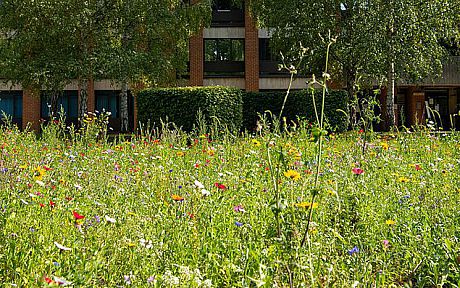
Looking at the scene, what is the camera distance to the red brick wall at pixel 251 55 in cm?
3067

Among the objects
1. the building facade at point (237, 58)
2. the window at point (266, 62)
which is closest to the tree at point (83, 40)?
the building facade at point (237, 58)

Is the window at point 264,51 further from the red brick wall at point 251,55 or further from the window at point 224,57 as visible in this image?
the window at point 224,57

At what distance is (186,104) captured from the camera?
14.9 meters

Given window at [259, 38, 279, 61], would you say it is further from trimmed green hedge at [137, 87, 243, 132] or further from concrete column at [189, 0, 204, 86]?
trimmed green hedge at [137, 87, 243, 132]

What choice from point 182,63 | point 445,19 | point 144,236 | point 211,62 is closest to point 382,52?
point 445,19

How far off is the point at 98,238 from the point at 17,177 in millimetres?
1821

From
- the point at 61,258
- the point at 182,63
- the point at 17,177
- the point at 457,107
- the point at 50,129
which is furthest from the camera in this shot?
the point at 457,107

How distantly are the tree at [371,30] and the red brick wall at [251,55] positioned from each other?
785 centimetres

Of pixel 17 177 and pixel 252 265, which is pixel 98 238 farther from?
pixel 17 177

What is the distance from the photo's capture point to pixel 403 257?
3.35m

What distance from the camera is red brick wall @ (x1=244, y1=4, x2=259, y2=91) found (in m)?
30.7

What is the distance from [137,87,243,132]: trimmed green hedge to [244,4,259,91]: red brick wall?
1511 centimetres

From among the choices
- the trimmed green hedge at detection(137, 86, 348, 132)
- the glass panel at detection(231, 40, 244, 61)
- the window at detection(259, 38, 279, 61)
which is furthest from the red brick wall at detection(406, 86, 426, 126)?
the trimmed green hedge at detection(137, 86, 348, 132)

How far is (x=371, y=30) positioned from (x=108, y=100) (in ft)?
59.7
